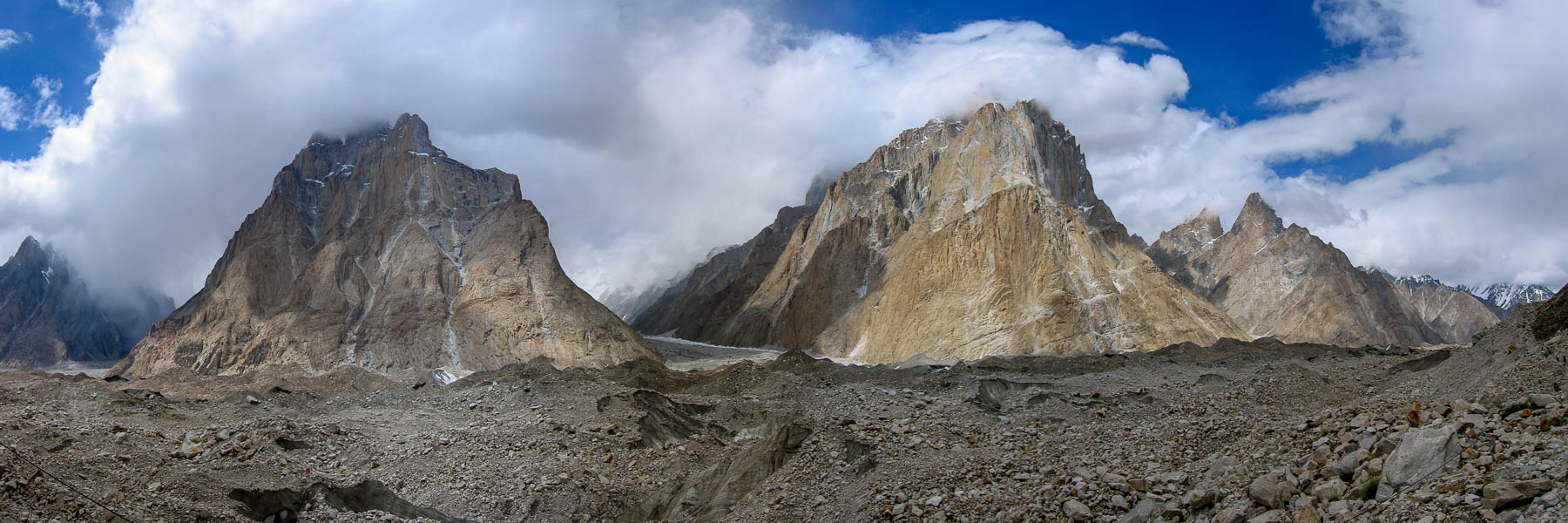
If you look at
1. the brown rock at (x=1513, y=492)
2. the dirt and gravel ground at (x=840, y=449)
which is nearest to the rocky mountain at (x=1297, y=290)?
the dirt and gravel ground at (x=840, y=449)

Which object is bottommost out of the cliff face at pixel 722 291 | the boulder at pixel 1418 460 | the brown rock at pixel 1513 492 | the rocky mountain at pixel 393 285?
the brown rock at pixel 1513 492

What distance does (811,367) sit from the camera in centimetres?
3516

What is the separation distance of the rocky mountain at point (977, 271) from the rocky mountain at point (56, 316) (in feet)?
281

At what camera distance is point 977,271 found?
307ft

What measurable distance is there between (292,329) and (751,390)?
67899 mm

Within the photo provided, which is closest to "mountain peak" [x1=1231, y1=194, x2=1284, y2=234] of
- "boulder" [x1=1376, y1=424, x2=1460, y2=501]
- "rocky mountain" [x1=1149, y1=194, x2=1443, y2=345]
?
"rocky mountain" [x1=1149, y1=194, x2=1443, y2=345]

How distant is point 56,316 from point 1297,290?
603 ft

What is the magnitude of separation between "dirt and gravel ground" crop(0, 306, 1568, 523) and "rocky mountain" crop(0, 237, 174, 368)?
410 ft

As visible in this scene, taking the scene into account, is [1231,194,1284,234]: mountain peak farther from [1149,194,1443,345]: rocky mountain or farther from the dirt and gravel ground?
the dirt and gravel ground

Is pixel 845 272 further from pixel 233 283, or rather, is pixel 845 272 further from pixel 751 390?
pixel 751 390

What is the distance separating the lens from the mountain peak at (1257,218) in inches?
6973

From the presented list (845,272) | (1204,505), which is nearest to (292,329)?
(845,272)

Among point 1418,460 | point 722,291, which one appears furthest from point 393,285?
point 1418,460

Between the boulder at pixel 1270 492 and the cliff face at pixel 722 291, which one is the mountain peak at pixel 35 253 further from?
the boulder at pixel 1270 492
